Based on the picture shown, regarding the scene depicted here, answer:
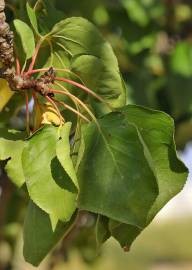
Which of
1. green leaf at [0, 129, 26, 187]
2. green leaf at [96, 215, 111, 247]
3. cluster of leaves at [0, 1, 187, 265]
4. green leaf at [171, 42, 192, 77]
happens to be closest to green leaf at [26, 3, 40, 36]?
cluster of leaves at [0, 1, 187, 265]

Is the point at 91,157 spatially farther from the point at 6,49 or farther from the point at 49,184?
the point at 6,49

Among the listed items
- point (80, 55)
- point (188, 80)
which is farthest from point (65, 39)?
point (188, 80)

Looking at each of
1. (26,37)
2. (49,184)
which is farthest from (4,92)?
(49,184)

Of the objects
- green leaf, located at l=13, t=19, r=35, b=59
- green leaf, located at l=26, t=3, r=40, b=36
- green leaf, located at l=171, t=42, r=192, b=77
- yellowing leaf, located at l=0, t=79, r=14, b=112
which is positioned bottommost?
green leaf, located at l=171, t=42, r=192, b=77

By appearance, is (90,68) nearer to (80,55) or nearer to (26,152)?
(80,55)

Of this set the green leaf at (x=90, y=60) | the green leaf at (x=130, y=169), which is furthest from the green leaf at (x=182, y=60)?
the green leaf at (x=130, y=169)

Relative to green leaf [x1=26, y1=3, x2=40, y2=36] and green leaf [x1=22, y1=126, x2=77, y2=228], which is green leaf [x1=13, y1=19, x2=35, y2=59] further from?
green leaf [x1=22, y1=126, x2=77, y2=228]

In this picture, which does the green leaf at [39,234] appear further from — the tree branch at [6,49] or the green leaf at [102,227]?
the tree branch at [6,49]
